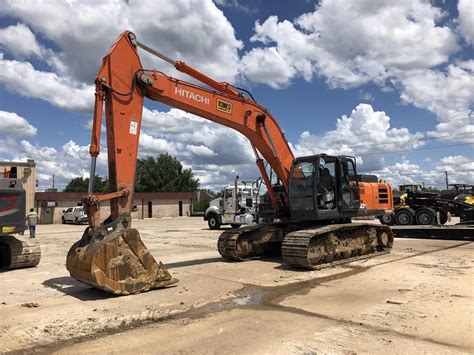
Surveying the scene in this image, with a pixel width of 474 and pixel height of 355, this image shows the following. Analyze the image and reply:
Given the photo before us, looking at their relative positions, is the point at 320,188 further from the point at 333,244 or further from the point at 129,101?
the point at 129,101

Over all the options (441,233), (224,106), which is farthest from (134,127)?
(441,233)

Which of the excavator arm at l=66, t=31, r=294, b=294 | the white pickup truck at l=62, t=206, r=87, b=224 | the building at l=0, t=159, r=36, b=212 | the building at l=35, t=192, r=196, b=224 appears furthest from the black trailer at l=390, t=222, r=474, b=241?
the building at l=0, t=159, r=36, b=212

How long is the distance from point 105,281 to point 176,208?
47.8 m

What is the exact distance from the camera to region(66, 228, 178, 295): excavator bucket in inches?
291

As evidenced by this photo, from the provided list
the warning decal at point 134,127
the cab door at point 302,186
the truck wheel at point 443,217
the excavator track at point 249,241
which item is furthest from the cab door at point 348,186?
the truck wheel at point 443,217

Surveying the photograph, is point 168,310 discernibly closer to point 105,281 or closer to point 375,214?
point 105,281

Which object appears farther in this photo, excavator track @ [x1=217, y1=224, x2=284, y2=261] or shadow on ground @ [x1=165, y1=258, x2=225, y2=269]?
excavator track @ [x1=217, y1=224, x2=284, y2=261]

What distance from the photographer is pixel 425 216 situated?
973 inches

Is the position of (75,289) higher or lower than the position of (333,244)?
lower

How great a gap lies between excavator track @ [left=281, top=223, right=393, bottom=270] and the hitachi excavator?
3 centimetres

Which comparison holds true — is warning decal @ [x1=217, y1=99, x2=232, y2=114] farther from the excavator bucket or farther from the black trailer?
the black trailer

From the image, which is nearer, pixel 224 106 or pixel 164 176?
pixel 224 106

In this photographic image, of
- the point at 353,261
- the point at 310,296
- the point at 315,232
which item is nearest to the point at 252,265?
the point at 315,232

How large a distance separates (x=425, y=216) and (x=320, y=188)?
15.7 m
